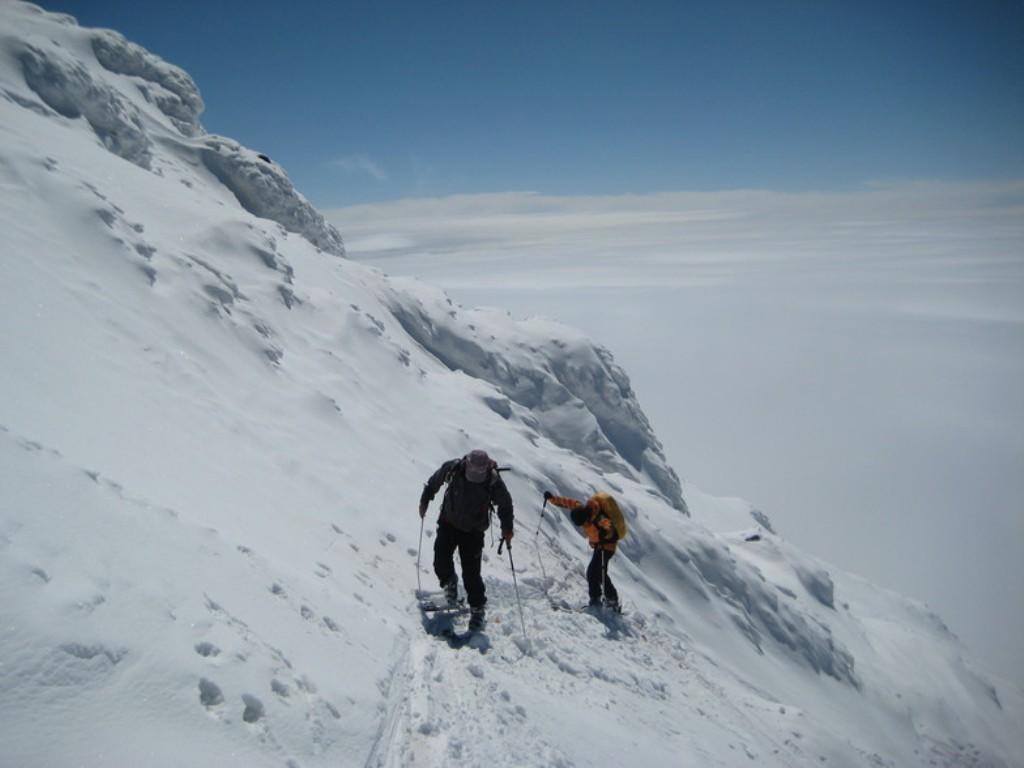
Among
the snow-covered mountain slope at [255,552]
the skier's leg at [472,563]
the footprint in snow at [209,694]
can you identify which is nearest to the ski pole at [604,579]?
the snow-covered mountain slope at [255,552]

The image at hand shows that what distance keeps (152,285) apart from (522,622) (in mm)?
13836

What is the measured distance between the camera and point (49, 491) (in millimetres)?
5688

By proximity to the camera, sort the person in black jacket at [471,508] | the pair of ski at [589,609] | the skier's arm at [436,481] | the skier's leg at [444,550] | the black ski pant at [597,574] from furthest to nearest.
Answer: the black ski pant at [597,574] < the pair of ski at [589,609] < the skier's leg at [444,550] < the skier's arm at [436,481] < the person in black jacket at [471,508]

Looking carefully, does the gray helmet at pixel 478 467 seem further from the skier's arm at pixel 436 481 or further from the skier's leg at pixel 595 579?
the skier's leg at pixel 595 579

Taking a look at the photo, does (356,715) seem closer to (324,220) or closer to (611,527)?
(611,527)

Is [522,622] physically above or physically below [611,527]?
below

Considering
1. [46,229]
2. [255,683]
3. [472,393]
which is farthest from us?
[472,393]

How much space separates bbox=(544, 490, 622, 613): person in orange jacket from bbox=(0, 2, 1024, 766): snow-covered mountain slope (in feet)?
2.18

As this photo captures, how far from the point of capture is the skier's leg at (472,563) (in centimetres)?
904

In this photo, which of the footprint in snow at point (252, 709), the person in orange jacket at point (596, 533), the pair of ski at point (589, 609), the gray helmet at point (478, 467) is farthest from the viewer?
the person in orange jacket at point (596, 533)

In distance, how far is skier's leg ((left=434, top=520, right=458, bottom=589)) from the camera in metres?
9.21

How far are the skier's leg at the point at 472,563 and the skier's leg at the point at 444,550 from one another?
203 millimetres

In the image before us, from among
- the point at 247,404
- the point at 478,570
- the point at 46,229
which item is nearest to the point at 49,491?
the point at 478,570

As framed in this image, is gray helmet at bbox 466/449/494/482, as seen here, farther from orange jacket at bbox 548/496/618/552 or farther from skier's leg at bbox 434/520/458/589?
orange jacket at bbox 548/496/618/552
